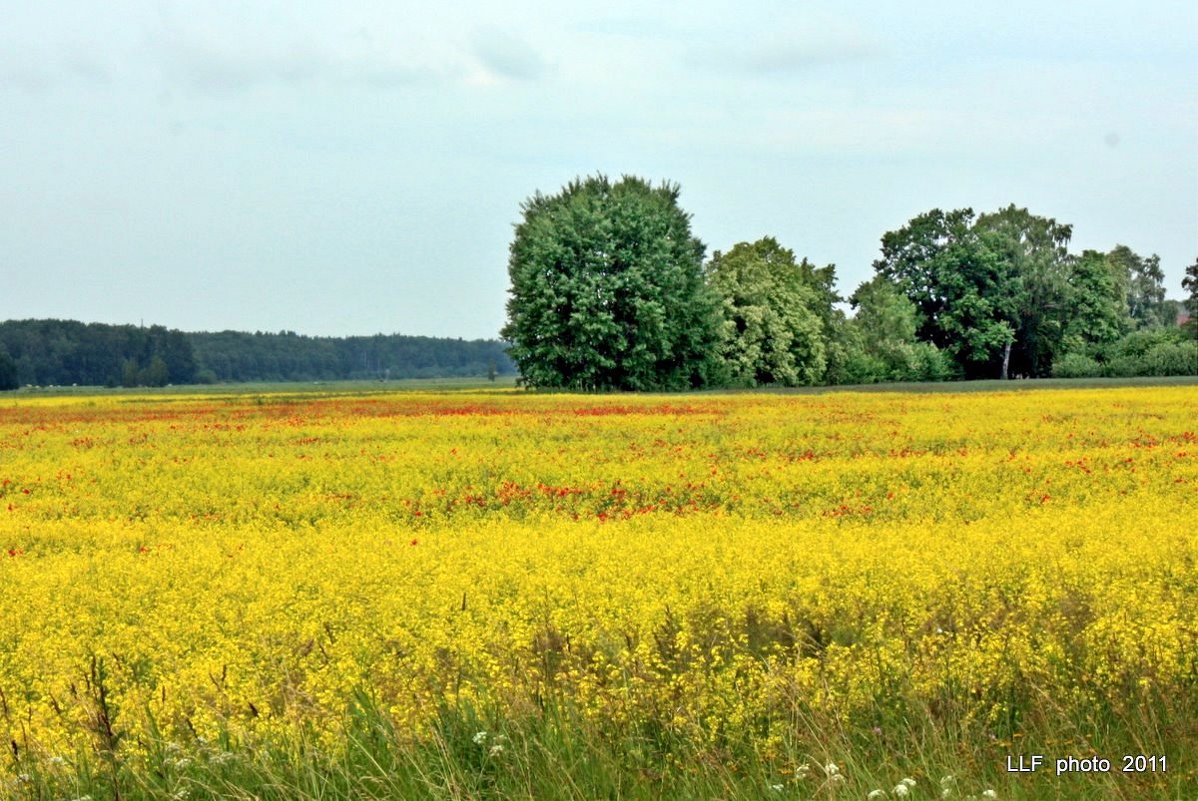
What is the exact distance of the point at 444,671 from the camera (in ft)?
23.2

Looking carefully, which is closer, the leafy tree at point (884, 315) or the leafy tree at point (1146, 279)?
the leafy tree at point (884, 315)

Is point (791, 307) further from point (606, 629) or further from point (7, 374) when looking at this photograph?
point (7, 374)

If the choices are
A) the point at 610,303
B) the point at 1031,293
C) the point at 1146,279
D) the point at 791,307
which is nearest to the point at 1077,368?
the point at 1031,293

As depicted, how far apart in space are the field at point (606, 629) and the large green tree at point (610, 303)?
156 feet

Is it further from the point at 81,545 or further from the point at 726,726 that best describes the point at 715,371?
the point at 726,726

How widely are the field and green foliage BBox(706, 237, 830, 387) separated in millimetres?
56058

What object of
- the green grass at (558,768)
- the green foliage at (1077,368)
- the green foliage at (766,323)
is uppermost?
the green foliage at (766,323)

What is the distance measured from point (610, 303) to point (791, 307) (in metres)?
16.2

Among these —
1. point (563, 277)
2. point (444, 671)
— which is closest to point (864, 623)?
point (444, 671)

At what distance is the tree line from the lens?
232 feet

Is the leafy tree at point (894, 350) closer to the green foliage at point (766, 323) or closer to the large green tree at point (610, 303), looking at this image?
the green foliage at point (766, 323)

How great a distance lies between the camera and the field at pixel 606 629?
584cm

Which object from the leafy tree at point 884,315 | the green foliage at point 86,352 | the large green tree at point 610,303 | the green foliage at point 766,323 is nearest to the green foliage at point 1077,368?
the leafy tree at point 884,315

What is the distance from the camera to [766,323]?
262ft
